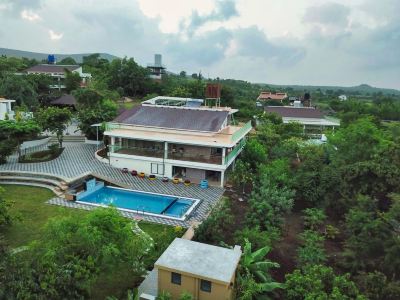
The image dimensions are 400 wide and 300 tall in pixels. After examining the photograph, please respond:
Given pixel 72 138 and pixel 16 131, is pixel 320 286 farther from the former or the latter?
pixel 72 138

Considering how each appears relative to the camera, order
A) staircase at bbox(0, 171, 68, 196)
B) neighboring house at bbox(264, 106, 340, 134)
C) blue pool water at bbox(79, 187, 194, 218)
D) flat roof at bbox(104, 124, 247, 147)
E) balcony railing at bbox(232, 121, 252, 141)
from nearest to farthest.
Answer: blue pool water at bbox(79, 187, 194, 218) → staircase at bbox(0, 171, 68, 196) → flat roof at bbox(104, 124, 247, 147) → balcony railing at bbox(232, 121, 252, 141) → neighboring house at bbox(264, 106, 340, 134)

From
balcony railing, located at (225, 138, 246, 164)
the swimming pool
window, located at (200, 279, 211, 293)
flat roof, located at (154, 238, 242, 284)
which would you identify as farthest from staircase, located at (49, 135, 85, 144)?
window, located at (200, 279, 211, 293)

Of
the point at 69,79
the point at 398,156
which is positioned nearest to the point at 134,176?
the point at 398,156

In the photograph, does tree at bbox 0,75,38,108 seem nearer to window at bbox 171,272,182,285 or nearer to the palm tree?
the palm tree

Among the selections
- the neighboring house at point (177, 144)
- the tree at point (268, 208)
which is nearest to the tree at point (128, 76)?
the neighboring house at point (177, 144)

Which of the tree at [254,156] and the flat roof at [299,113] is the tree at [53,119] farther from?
the flat roof at [299,113]

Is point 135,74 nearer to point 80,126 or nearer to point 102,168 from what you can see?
point 80,126
